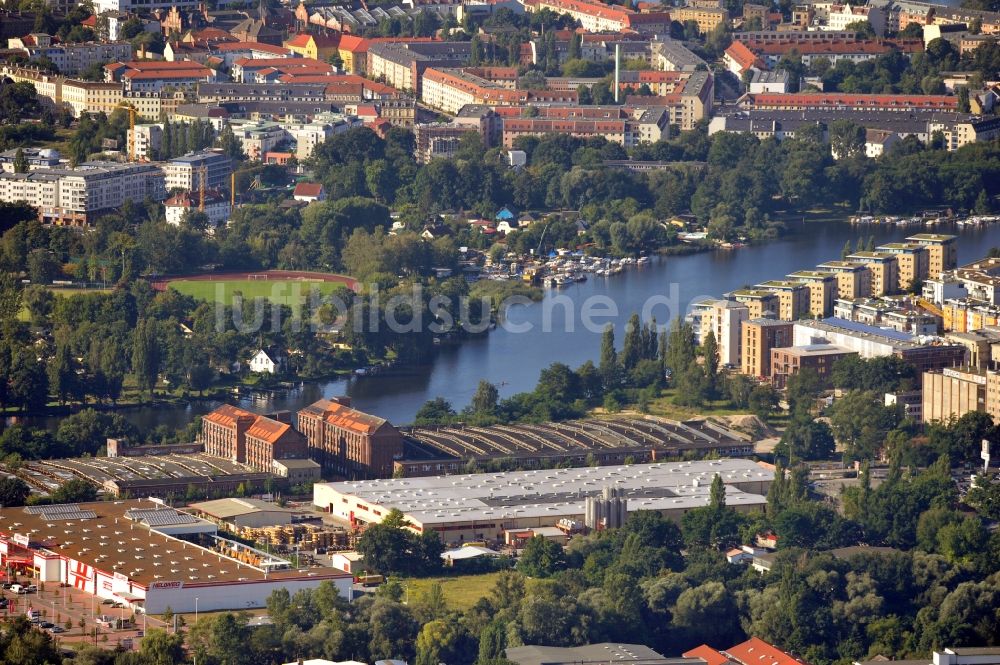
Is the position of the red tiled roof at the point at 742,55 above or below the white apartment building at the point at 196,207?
above

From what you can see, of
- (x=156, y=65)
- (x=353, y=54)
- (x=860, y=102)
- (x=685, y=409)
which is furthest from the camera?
(x=353, y=54)

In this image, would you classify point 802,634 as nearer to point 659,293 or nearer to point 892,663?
point 892,663

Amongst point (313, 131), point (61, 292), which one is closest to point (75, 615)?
point (61, 292)

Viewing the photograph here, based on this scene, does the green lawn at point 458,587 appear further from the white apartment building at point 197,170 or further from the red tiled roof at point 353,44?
the red tiled roof at point 353,44

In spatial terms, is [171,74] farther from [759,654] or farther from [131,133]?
[759,654]

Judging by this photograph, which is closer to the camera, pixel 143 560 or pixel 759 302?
pixel 143 560

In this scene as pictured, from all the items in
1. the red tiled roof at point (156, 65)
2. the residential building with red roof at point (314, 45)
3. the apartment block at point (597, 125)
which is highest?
the red tiled roof at point (156, 65)

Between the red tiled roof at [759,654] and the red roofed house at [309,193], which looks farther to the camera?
the red roofed house at [309,193]

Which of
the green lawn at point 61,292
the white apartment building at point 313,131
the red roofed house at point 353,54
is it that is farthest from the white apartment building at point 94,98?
the green lawn at point 61,292
